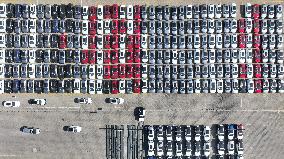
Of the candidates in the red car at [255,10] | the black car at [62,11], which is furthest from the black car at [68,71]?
the red car at [255,10]

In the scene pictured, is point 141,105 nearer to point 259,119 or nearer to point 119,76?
point 119,76

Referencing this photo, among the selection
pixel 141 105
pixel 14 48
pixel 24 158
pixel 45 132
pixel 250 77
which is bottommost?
pixel 24 158

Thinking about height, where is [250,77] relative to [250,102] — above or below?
above

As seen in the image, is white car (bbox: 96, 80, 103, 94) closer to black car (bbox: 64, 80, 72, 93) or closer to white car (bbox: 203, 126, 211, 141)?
black car (bbox: 64, 80, 72, 93)

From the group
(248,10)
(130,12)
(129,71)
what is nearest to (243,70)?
(248,10)

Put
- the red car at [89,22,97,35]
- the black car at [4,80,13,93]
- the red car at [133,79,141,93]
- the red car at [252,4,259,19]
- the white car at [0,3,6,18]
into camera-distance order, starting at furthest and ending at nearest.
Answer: the red car at [252,4,259,19] → the red car at [133,79,141,93] → the red car at [89,22,97,35] → the black car at [4,80,13,93] → the white car at [0,3,6,18]

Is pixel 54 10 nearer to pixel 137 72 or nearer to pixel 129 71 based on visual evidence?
pixel 129 71

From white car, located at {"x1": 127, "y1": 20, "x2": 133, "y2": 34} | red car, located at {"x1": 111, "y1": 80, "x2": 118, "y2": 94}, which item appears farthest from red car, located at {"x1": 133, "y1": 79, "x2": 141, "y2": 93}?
white car, located at {"x1": 127, "y1": 20, "x2": 133, "y2": 34}

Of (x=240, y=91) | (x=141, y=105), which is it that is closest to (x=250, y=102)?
(x=240, y=91)
